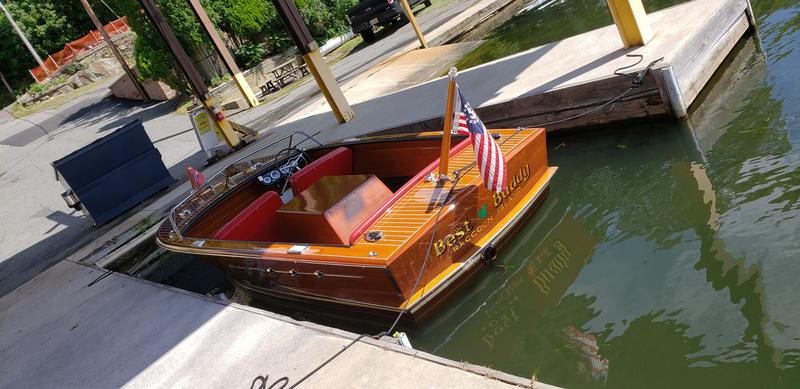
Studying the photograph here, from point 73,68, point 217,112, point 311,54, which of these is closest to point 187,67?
point 217,112

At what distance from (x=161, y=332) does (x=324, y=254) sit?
1870mm

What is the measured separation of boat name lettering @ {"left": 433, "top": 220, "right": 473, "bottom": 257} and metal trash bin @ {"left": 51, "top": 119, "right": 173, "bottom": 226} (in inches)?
305

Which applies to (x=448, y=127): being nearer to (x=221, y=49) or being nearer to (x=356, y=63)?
(x=221, y=49)

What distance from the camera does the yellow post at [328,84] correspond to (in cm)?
1023

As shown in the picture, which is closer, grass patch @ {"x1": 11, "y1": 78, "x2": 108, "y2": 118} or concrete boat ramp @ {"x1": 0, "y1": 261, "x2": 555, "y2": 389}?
concrete boat ramp @ {"x1": 0, "y1": 261, "x2": 555, "y2": 389}

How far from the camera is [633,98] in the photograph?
680 cm

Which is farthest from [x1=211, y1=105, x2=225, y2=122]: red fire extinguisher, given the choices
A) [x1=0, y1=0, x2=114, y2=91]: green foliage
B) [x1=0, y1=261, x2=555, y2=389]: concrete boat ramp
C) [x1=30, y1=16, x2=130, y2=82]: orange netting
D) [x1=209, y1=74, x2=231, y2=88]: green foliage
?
[x1=0, y1=0, x2=114, y2=91]: green foliage

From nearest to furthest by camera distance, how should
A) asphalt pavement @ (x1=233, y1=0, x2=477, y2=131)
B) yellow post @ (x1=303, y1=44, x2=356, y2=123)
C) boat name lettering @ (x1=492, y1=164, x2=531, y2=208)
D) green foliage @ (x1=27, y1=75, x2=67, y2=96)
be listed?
boat name lettering @ (x1=492, y1=164, x2=531, y2=208), yellow post @ (x1=303, y1=44, x2=356, y2=123), asphalt pavement @ (x1=233, y1=0, x2=477, y2=131), green foliage @ (x1=27, y1=75, x2=67, y2=96)

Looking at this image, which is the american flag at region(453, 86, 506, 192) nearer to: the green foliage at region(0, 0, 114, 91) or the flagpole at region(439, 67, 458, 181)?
the flagpole at region(439, 67, 458, 181)

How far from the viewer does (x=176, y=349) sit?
17.0 ft

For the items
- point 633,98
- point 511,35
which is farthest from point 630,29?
point 511,35

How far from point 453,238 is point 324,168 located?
7.72 feet

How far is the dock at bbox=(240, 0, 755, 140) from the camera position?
22.2 feet

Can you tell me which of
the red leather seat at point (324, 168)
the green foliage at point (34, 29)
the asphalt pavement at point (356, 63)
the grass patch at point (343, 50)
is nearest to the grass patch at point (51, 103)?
the green foliage at point (34, 29)
